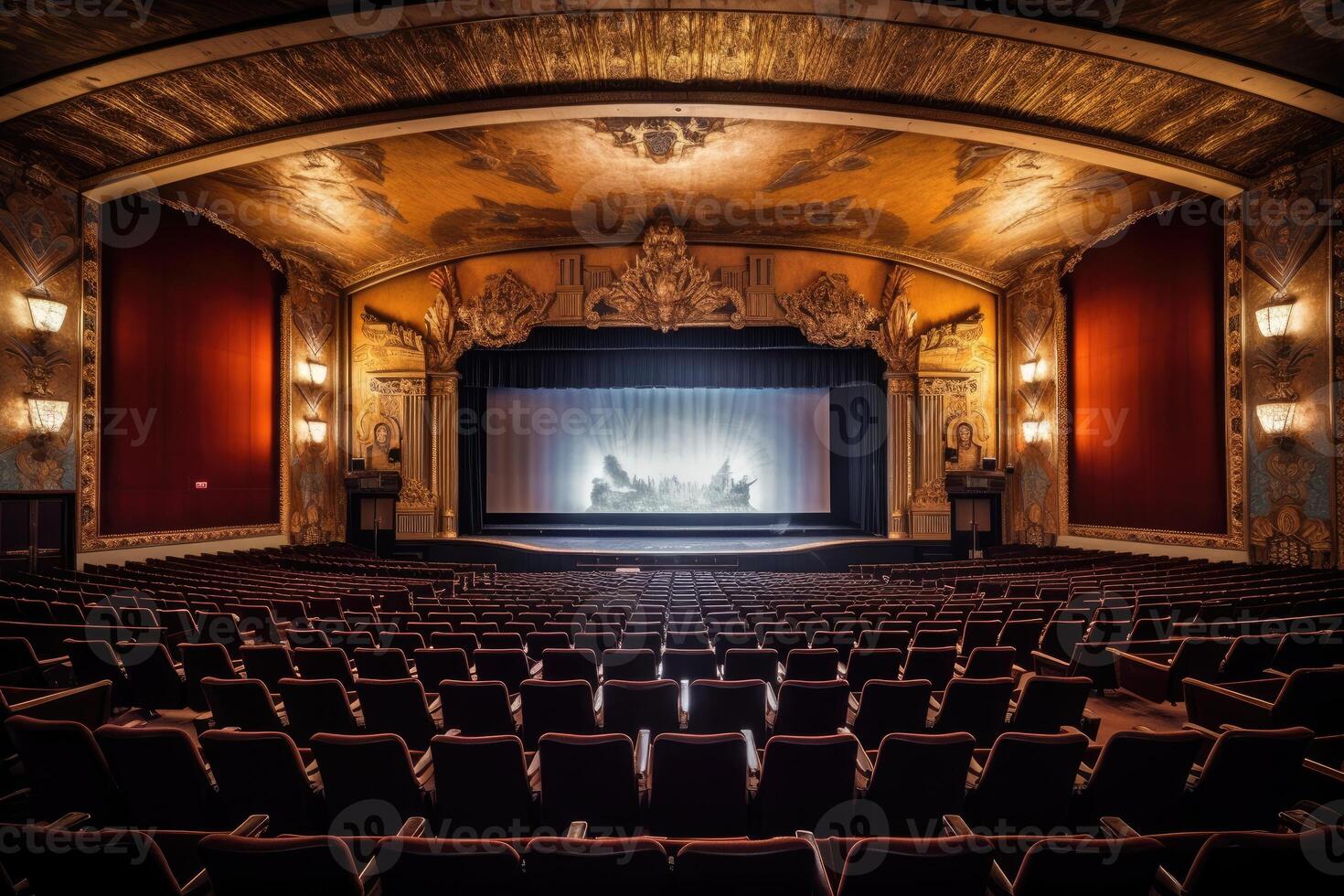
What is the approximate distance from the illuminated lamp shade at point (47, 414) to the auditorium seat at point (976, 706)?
1146cm

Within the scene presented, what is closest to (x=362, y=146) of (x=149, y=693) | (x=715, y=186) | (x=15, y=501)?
(x=715, y=186)

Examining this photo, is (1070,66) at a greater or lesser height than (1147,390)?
greater

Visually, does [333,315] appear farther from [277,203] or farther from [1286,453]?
[1286,453]

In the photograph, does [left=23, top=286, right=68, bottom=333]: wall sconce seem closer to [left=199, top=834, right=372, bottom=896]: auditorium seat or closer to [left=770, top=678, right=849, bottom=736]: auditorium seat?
[left=199, top=834, right=372, bottom=896]: auditorium seat

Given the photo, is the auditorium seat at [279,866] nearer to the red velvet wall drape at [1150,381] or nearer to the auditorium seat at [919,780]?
the auditorium seat at [919,780]

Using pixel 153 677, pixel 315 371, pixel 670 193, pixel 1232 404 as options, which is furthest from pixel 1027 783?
pixel 315 371

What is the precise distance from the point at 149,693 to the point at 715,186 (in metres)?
10.8

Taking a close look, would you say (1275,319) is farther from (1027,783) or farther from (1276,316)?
(1027,783)

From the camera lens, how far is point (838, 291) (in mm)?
14789

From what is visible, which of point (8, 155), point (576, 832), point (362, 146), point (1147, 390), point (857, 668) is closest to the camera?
point (576, 832)

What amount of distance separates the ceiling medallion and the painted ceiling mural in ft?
2.25

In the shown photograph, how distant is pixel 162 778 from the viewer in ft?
7.49

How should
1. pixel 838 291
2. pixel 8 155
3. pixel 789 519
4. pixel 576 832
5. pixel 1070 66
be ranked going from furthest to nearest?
pixel 789 519 → pixel 838 291 → pixel 8 155 → pixel 1070 66 → pixel 576 832

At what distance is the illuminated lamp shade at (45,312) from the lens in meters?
8.69
